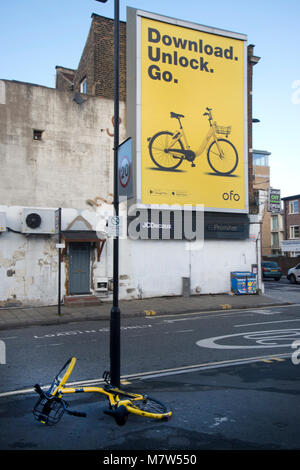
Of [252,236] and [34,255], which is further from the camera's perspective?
[252,236]

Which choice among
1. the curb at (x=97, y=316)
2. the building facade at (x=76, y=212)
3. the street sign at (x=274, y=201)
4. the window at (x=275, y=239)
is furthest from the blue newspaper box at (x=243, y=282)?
the window at (x=275, y=239)

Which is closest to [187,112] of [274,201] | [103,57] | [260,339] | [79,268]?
[103,57]

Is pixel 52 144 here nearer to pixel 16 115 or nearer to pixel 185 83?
pixel 16 115

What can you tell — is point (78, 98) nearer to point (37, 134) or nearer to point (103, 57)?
point (37, 134)

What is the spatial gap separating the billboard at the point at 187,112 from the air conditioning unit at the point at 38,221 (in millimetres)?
4074

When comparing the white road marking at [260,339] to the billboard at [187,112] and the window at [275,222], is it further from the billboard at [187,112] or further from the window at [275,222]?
the window at [275,222]

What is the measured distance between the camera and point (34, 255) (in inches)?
675

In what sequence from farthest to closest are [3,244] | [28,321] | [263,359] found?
A: [3,244]
[28,321]
[263,359]

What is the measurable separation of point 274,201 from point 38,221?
13.1 m

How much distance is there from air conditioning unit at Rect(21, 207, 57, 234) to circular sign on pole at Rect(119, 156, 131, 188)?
1034 cm

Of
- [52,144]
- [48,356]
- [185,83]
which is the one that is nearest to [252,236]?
[185,83]

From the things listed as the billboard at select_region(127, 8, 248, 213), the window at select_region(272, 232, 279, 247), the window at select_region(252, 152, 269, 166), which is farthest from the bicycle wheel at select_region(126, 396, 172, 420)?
the window at select_region(252, 152, 269, 166)

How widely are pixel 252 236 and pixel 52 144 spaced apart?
A: 11.1 metres

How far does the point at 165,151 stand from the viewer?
1972cm
